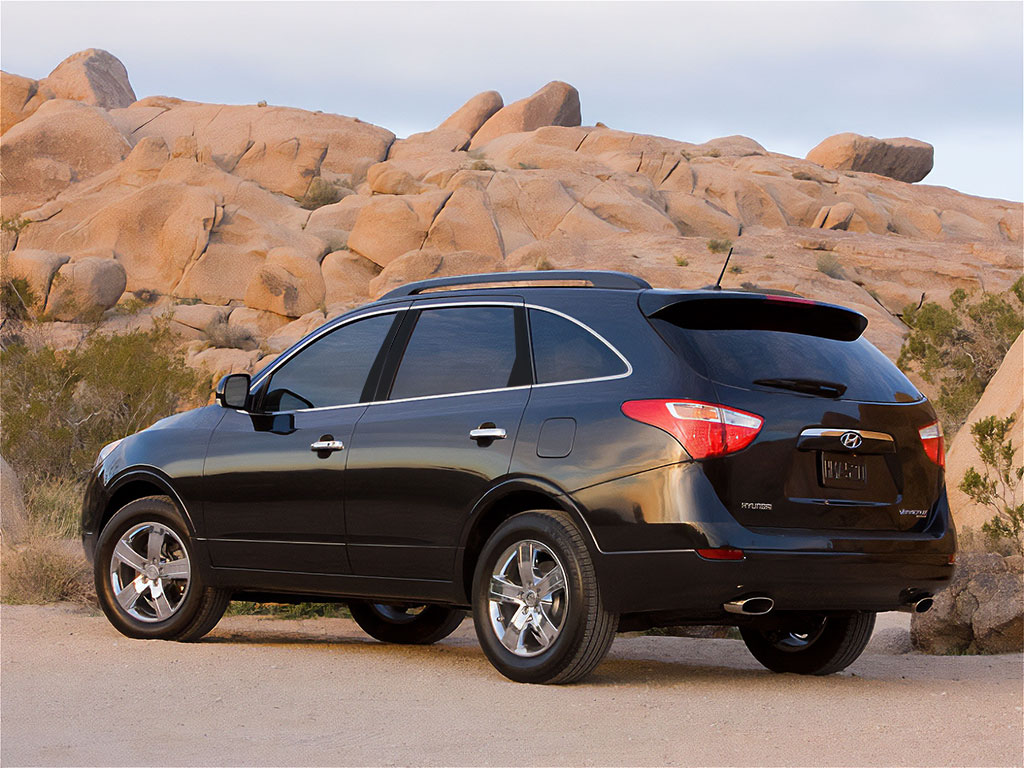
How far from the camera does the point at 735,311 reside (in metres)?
5.91

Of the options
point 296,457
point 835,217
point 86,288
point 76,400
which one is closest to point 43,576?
point 296,457

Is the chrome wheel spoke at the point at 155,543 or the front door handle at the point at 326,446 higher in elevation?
the front door handle at the point at 326,446

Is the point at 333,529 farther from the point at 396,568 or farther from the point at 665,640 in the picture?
the point at 665,640

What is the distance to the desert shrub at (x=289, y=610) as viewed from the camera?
31.2 feet

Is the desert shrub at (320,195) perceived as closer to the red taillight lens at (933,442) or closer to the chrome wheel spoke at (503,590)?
the chrome wheel spoke at (503,590)

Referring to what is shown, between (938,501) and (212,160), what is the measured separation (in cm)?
5520

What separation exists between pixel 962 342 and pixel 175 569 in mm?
19308

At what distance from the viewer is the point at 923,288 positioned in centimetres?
4631

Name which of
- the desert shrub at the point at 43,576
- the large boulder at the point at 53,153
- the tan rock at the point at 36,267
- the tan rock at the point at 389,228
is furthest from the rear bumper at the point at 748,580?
the large boulder at the point at 53,153

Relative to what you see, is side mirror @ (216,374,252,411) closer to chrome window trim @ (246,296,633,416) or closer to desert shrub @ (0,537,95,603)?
chrome window trim @ (246,296,633,416)

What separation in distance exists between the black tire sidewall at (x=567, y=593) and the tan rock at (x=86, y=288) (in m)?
37.5

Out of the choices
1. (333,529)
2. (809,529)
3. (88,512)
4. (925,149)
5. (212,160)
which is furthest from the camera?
(925,149)

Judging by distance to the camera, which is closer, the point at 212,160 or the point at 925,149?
the point at 212,160

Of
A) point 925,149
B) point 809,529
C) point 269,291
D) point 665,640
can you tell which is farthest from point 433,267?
point 925,149
